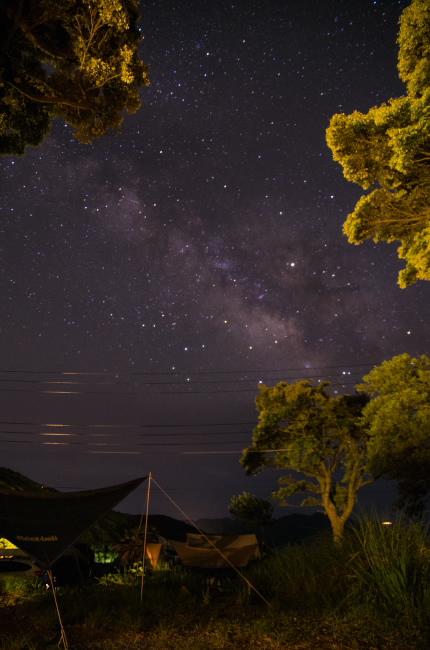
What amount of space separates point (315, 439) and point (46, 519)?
17486 mm

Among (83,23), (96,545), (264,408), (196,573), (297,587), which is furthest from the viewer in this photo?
(96,545)

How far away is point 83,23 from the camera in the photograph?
27.2ft

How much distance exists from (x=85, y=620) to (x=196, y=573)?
411 cm

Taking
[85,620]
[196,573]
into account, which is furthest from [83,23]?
[196,573]

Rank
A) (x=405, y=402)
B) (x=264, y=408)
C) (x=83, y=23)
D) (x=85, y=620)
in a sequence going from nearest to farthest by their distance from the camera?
(x=85, y=620) → (x=83, y=23) → (x=405, y=402) → (x=264, y=408)

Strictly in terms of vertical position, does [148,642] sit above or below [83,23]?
below

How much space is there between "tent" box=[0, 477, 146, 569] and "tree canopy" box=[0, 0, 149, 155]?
734 cm

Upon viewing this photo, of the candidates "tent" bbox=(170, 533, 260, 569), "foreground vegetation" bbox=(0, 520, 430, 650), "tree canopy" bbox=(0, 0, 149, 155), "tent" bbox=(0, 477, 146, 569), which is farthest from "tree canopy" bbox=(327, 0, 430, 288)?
"tent" bbox=(0, 477, 146, 569)

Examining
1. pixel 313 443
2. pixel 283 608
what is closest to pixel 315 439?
pixel 313 443

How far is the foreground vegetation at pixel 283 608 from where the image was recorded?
549 centimetres

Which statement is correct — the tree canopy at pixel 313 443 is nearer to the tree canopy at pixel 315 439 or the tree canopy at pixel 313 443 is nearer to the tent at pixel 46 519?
the tree canopy at pixel 315 439

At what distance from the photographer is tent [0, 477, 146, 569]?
22.2 feet

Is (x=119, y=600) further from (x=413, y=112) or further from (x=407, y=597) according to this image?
(x=413, y=112)

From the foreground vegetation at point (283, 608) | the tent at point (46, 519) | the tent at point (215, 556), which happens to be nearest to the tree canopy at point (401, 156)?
the foreground vegetation at point (283, 608)
